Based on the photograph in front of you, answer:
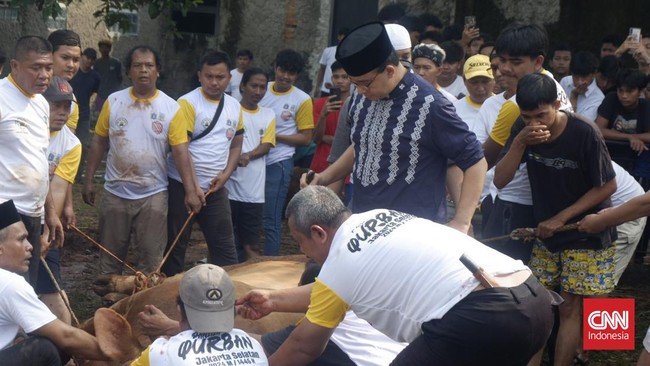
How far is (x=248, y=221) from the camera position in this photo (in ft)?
28.8

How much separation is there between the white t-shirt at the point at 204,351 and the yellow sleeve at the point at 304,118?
5.25 metres

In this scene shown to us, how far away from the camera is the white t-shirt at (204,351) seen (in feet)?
14.1

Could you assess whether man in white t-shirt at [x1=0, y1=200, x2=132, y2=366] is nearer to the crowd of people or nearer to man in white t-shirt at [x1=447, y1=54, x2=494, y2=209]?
the crowd of people

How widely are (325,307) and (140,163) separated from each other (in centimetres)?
355

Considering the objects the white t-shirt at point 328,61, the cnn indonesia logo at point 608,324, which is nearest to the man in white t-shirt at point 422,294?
the cnn indonesia logo at point 608,324

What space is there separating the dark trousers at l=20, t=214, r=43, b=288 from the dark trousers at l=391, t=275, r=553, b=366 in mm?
2903

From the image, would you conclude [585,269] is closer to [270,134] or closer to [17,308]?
[17,308]

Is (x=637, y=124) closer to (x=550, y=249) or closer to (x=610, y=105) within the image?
(x=610, y=105)

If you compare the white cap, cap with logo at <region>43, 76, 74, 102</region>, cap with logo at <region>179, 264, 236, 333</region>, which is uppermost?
the white cap

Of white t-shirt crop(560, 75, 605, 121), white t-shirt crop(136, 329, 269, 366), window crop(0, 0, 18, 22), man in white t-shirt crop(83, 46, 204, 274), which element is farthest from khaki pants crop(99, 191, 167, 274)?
window crop(0, 0, 18, 22)

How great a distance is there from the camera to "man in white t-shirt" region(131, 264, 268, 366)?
4309mm

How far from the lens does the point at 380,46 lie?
537 cm

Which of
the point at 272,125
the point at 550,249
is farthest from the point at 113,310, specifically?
the point at 272,125

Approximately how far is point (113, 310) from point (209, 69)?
2893mm
